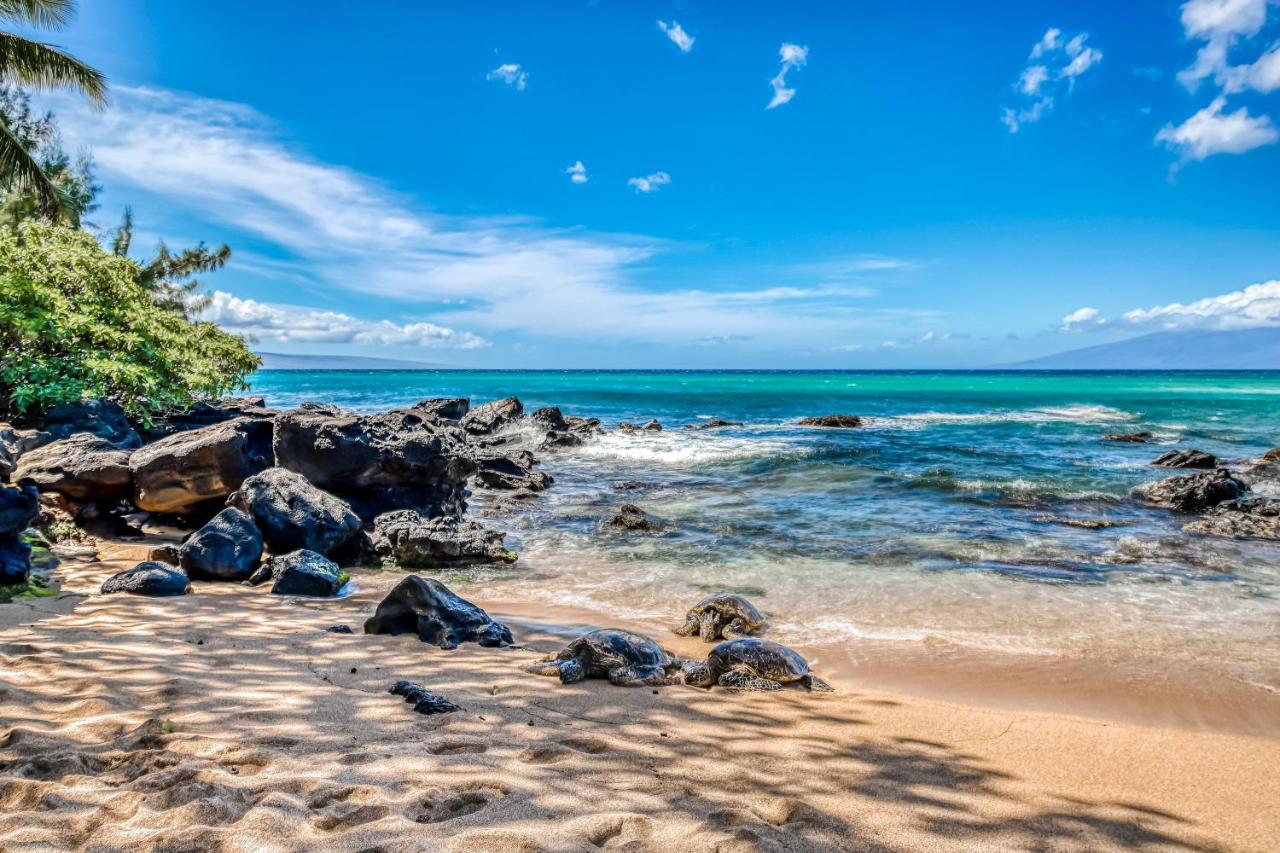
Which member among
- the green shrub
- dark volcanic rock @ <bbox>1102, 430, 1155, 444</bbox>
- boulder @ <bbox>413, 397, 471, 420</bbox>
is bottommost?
dark volcanic rock @ <bbox>1102, 430, 1155, 444</bbox>

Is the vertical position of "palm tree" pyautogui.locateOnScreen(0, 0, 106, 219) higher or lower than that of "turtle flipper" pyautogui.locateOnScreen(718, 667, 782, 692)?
higher

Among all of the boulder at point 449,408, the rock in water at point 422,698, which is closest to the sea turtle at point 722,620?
the rock in water at point 422,698

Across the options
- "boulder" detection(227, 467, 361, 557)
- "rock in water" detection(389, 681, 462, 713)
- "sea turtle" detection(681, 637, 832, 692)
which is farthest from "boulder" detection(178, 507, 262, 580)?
"sea turtle" detection(681, 637, 832, 692)

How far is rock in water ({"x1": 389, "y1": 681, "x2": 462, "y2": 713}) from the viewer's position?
4.02m

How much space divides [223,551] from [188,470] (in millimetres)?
2161

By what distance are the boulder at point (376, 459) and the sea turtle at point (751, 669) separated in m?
6.71

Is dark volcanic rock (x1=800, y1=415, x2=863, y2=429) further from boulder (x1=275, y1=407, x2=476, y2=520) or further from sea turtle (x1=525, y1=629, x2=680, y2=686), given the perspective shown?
sea turtle (x1=525, y1=629, x2=680, y2=686)

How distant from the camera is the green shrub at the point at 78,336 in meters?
10.3

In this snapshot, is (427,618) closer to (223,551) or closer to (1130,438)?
(223,551)

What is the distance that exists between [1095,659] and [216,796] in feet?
21.9

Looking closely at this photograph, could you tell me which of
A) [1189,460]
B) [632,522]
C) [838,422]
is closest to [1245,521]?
[1189,460]

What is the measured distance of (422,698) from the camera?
161 inches

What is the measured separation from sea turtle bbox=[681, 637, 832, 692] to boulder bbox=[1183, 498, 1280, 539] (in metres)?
9.89

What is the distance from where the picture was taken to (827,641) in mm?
6496
